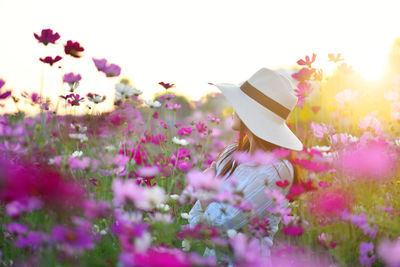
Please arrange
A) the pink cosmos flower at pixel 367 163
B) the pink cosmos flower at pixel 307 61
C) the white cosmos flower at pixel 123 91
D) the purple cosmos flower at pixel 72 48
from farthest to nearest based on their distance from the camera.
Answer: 1. the pink cosmos flower at pixel 307 61
2. the white cosmos flower at pixel 123 91
3. the purple cosmos flower at pixel 72 48
4. the pink cosmos flower at pixel 367 163

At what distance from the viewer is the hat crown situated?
1.99 metres

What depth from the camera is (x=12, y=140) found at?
1873mm

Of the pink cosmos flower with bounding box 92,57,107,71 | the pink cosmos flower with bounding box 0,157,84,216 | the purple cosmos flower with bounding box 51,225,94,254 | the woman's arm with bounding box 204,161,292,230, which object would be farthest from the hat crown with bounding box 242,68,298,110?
the purple cosmos flower with bounding box 51,225,94,254

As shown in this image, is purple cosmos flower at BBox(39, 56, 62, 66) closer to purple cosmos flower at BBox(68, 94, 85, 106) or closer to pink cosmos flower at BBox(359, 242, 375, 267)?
purple cosmos flower at BBox(68, 94, 85, 106)

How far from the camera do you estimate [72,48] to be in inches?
79.4

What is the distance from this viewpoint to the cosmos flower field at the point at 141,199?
3.63 ft

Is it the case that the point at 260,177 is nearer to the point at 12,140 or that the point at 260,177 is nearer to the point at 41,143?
the point at 41,143

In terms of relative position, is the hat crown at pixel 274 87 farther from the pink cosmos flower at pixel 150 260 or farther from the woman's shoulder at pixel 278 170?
the pink cosmos flower at pixel 150 260

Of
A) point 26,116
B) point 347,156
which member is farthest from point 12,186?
point 347,156

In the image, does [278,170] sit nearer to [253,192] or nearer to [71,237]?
[253,192]

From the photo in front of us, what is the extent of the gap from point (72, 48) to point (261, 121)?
→ 97 cm

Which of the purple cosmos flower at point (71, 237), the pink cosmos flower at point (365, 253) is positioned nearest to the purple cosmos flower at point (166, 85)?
the pink cosmos flower at point (365, 253)

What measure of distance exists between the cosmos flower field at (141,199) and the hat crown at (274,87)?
0.26 metres

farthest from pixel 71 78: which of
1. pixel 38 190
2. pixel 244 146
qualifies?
pixel 38 190
